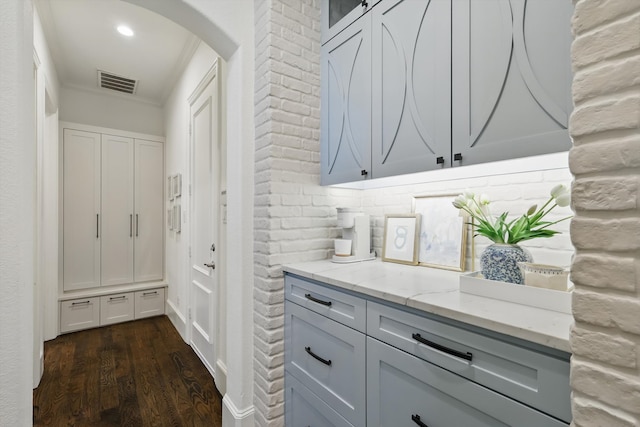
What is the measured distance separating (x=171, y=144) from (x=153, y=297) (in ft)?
6.73

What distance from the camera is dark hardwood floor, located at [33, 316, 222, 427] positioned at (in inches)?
79.0

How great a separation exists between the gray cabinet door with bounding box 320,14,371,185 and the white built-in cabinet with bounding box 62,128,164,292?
128 inches

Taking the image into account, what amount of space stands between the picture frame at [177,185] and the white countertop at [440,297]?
7.77 feet

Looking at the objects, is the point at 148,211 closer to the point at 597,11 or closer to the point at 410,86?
the point at 410,86

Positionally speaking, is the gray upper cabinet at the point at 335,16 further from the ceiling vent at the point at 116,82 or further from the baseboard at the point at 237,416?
the ceiling vent at the point at 116,82

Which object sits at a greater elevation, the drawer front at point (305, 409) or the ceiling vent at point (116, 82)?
the ceiling vent at point (116, 82)

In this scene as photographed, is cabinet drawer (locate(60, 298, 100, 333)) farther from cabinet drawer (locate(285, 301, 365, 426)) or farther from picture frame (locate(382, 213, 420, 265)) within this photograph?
picture frame (locate(382, 213, 420, 265))

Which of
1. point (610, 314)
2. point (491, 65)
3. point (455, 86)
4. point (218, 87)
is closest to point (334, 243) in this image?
point (455, 86)

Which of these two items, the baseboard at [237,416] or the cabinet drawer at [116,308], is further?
the cabinet drawer at [116,308]

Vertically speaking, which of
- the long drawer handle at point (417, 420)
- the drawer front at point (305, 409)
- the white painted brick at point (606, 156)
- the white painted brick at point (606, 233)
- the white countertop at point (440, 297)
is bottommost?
the drawer front at point (305, 409)

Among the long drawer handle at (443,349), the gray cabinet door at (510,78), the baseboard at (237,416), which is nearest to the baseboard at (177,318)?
the baseboard at (237,416)

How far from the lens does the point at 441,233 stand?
5.15 feet

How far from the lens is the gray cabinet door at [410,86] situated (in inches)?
49.4

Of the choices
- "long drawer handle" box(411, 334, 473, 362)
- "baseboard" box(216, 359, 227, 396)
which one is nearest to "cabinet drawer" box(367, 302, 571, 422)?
"long drawer handle" box(411, 334, 473, 362)
